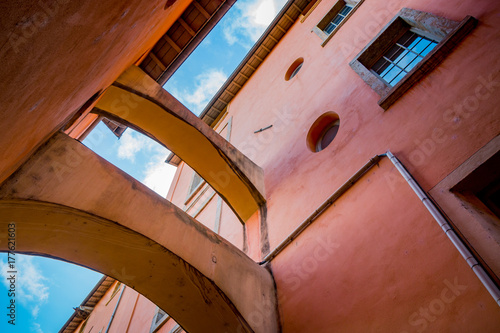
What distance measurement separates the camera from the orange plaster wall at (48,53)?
49.7 inches

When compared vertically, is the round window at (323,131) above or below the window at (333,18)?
below

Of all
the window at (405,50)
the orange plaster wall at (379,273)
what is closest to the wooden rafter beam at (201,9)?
the window at (405,50)

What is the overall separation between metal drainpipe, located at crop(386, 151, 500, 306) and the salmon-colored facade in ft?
0.04

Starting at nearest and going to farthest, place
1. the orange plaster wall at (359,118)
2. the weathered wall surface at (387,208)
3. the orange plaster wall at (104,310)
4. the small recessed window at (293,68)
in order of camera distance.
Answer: the weathered wall surface at (387,208) → the orange plaster wall at (359,118) → the small recessed window at (293,68) → the orange plaster wall at (104,310)

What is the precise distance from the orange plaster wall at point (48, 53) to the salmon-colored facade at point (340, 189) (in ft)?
0.08

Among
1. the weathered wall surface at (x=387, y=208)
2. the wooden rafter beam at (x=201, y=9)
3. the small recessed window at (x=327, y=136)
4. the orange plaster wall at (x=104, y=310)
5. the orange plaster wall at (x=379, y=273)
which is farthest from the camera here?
the orange plaster wall at (x=104, y=310)

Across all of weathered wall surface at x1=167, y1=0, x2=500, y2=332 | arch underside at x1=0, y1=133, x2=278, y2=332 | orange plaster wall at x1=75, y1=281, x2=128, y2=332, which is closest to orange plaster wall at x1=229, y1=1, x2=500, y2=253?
weathered wall surface at x1=167, y1=0, x2=500, y2=332

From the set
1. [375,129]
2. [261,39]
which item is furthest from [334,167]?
[261,39]

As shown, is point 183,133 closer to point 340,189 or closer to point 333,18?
point 340,189

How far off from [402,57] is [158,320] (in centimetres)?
724

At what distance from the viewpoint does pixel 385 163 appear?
3.96 meters

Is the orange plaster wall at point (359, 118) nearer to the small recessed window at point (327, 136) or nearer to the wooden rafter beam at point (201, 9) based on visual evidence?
the small recessed window at point (327, 136)

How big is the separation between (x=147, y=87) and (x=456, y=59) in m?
4.52

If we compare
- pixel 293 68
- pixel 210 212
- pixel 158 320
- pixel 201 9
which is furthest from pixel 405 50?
pixel 158 320
